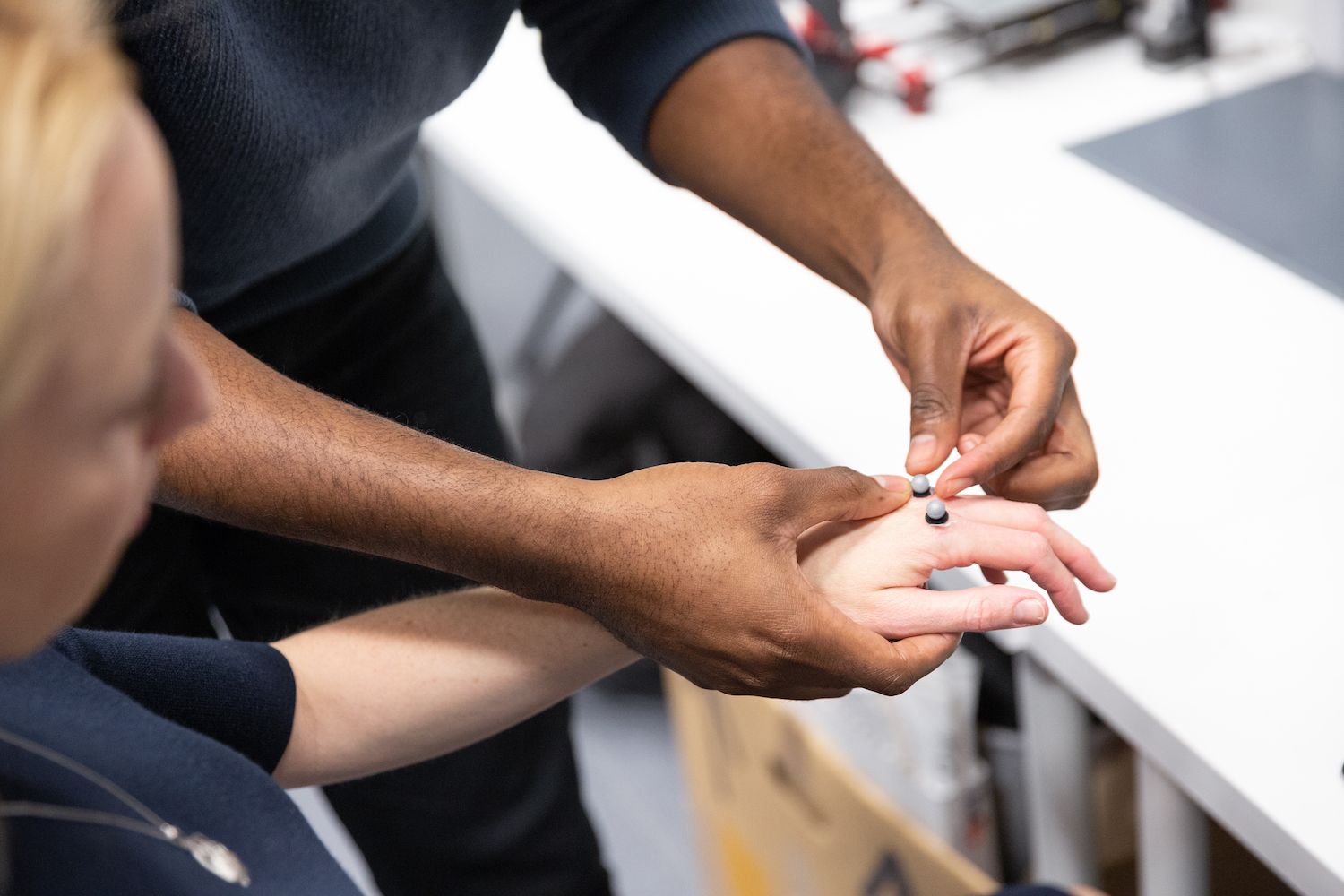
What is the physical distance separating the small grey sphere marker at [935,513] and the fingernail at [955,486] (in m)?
0.02

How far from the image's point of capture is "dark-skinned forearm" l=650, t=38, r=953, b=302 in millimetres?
990

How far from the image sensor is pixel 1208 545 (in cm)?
96

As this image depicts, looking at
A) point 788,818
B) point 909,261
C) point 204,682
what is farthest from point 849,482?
point 788,818

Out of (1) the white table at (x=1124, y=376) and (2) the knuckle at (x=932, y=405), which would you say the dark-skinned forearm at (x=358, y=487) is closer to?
(2) the knuckle at (x=932, y=405)

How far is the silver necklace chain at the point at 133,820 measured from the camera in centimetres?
67

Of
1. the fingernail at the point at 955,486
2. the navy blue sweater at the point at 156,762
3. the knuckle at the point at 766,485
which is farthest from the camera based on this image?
the fingernail at the point at 955,486

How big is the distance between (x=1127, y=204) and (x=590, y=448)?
30.9 inches

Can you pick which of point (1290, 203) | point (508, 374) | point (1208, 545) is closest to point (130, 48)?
point (1208, 545)

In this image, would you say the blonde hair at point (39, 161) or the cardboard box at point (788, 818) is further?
the cardboard box at point (788, 818)

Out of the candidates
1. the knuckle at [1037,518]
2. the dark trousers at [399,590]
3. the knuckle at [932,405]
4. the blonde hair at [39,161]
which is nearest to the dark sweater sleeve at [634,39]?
the dark trousers at [399,590]

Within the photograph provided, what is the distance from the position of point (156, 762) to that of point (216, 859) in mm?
66

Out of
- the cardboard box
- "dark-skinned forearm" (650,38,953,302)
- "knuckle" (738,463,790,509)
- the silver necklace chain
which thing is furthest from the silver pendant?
the cardboard box

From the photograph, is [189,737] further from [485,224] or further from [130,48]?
[485,224]

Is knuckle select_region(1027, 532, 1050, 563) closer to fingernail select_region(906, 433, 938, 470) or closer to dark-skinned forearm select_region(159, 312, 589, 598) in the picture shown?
fingernail select_region(906, 433, 938, 470)
